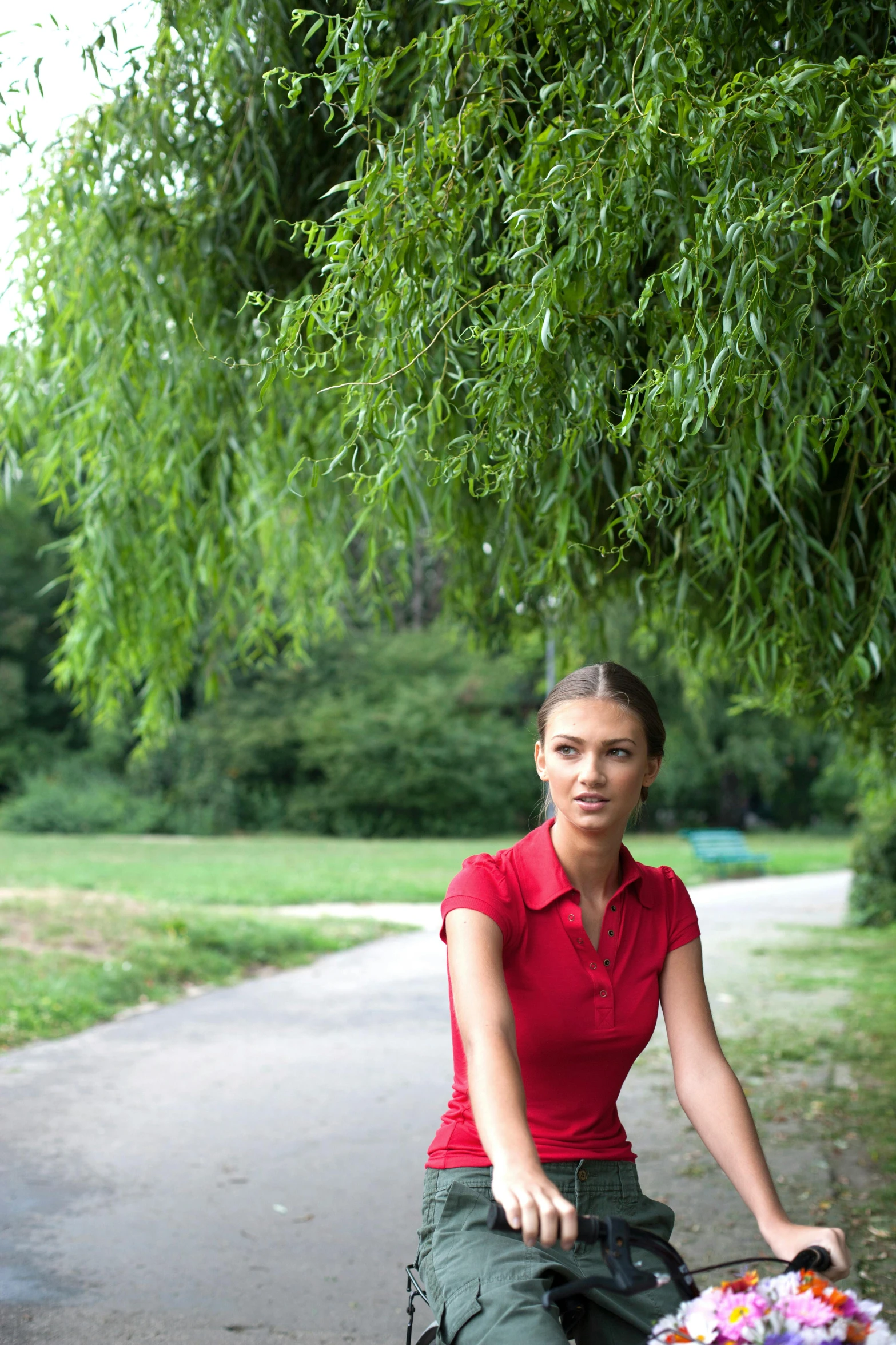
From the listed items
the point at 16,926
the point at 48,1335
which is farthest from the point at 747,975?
the point at 48,1335

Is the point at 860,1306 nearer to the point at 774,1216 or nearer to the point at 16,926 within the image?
the point at 774,1216

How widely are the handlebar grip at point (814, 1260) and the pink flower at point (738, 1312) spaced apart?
29cm

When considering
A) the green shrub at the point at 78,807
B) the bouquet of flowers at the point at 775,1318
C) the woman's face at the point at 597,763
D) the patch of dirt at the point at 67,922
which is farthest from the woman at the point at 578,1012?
the green shrub at the point at 78,807

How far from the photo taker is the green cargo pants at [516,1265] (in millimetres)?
2004

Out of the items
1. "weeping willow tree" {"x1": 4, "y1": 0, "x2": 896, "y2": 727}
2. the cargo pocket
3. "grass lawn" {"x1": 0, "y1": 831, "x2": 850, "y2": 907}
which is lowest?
"grass lawn" {"x1": 0, "y1": 831, "x2": 850, "y2": 907}

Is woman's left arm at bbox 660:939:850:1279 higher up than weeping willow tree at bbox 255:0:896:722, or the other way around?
weeping willow tree at bbox 255:0:896:722

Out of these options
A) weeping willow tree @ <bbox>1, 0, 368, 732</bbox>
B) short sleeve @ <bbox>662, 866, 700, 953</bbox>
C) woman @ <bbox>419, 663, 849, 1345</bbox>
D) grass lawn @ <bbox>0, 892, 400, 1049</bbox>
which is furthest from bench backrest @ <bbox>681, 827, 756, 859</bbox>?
woman @ <bbox>419, 663, 849, 1345</bbox>

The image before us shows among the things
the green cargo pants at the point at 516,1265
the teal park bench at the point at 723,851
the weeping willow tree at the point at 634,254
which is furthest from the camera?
the teal park bench at the point at 723,851

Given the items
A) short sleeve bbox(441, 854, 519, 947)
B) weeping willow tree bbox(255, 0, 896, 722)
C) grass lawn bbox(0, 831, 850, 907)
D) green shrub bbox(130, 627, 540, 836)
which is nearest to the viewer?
short sleeve bbox(441, 854, 519, 947)

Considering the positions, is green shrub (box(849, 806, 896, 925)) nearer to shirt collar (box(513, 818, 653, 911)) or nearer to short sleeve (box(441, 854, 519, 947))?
shirt collar (box(513, 818, 653, 911))

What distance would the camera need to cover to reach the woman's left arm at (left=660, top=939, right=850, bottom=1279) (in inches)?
80.3

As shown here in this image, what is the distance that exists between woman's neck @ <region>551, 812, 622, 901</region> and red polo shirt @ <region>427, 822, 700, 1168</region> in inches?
1.1

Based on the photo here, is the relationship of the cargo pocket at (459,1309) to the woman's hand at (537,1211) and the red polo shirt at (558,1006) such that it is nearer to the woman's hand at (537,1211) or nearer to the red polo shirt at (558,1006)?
the red polo shirt at (558,1006)

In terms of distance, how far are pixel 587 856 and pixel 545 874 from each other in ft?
0.28
